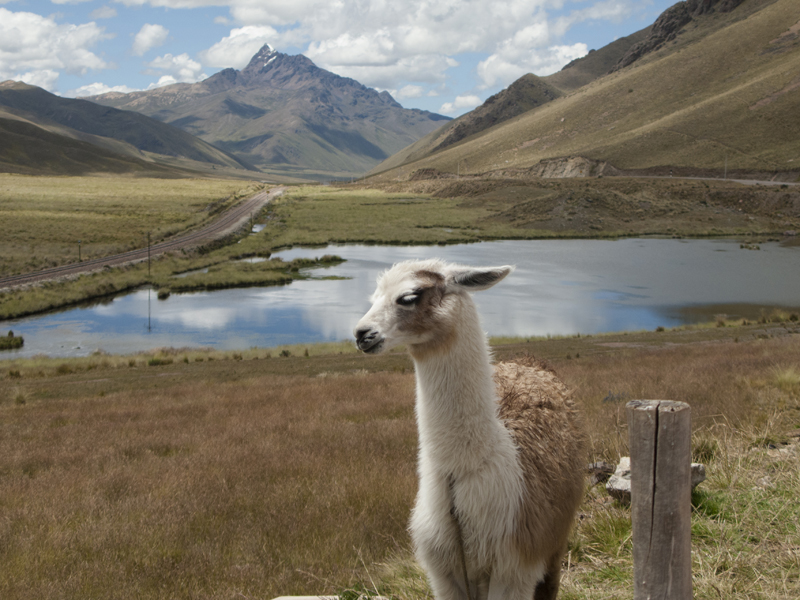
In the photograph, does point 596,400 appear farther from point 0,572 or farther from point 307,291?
point 307,291

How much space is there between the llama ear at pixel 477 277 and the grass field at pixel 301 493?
217 centimetres

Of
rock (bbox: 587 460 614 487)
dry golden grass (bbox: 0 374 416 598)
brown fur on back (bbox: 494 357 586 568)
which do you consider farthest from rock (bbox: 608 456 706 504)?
dry golden grass (bbox: 0 374 416 598)

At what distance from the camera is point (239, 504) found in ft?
20.0

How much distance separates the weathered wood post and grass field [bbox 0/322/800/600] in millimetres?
1190

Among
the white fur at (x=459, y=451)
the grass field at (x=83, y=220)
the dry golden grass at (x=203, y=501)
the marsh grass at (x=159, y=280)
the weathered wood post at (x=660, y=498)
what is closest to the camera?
the weathered wood post at (x=660, y=498)

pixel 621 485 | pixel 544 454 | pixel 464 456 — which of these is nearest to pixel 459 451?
pixel 464 456

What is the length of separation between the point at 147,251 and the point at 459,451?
5319 centimetres

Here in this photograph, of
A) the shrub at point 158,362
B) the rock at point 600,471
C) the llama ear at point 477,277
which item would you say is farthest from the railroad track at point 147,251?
the llama ear at point 477,277

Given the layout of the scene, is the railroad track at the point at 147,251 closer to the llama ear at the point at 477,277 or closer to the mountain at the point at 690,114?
the llama ear at the point at 477,277

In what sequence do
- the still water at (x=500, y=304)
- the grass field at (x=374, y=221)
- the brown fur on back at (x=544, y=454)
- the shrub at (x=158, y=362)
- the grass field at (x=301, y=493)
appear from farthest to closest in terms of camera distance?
1. the grass field at (x=374, y=221)
2. the still water at (x=500, y=304)
3. the shrub at (x=158, y=362)
4. the grass field at (x=301, y=493)
5. the brown fur on back at (x=544, y=454)

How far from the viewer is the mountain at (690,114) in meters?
98.3

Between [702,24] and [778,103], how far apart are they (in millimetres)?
82972

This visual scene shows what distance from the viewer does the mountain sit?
98.3 meters

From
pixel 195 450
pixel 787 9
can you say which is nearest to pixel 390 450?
pixel 195 450
